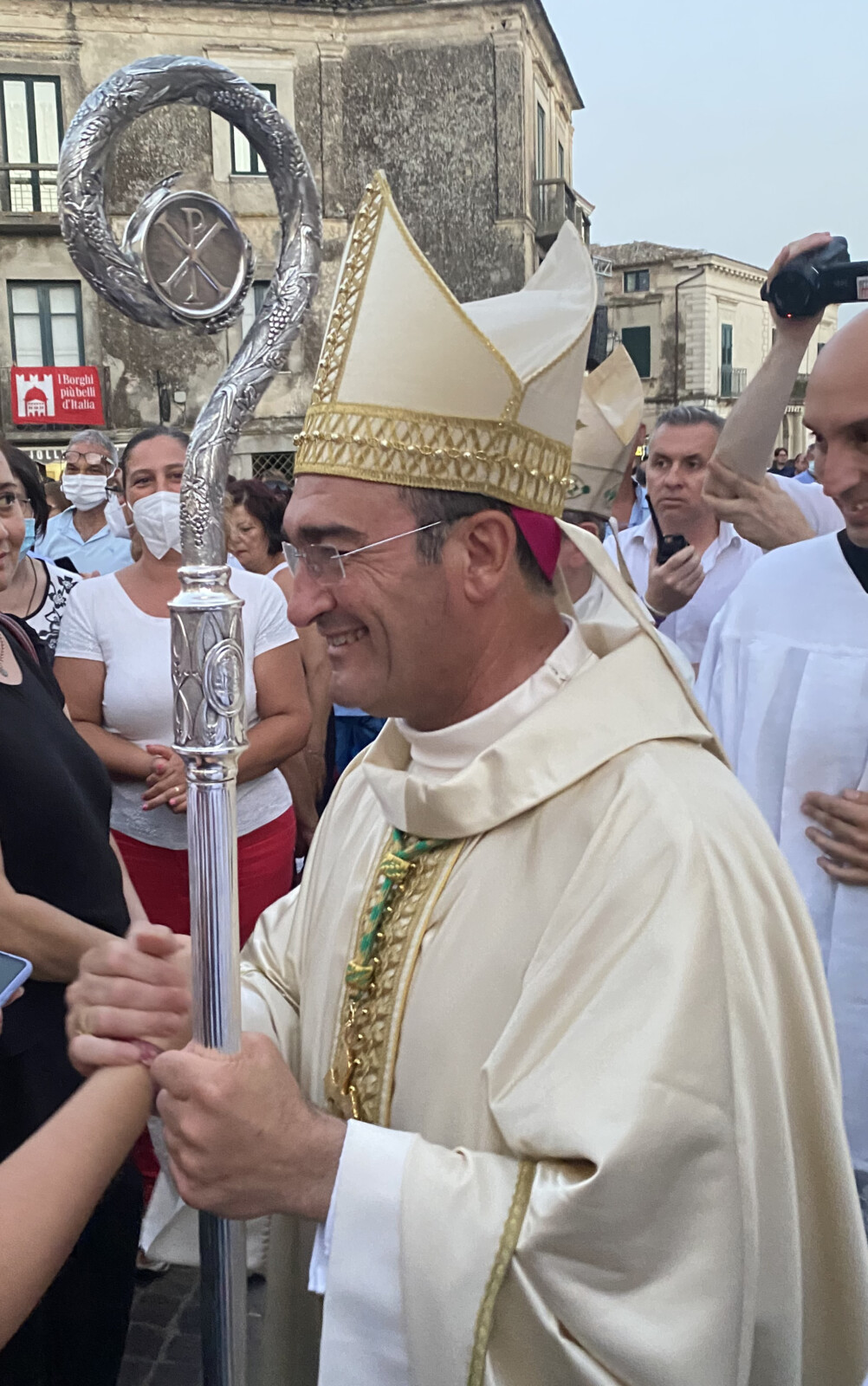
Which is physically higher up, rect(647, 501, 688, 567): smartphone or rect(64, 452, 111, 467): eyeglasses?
rect(64, 452, 111, 467): eyeglasses

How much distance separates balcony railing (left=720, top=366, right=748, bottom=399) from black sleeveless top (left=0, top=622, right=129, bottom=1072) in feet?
160

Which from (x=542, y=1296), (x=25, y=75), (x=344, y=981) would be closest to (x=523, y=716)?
(x=344, y=981)

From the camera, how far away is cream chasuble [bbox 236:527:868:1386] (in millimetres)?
1446

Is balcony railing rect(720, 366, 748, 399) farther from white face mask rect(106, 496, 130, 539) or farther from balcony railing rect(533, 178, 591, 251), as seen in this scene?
white face mask rect(106, 496, 130, 539)

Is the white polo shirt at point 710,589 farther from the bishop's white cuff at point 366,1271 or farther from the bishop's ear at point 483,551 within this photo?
the bishop's white cuff at point 366,1271

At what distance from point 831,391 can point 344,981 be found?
1.53 meters

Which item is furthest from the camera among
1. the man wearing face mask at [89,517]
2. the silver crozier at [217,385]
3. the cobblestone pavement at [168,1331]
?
the man wearing face mask at [89,517]

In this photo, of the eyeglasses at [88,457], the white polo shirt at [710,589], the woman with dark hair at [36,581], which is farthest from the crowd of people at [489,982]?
the eyeglasses at [88,457]

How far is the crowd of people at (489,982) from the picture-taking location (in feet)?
4.78

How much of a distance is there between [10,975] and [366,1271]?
0.60 metres

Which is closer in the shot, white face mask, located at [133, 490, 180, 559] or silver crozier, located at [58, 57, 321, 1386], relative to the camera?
silver crozier, located at [58, 57, 321, 1386]

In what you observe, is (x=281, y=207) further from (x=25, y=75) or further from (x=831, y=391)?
(x=25, y=75)

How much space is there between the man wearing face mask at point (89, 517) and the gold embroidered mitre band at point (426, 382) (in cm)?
499

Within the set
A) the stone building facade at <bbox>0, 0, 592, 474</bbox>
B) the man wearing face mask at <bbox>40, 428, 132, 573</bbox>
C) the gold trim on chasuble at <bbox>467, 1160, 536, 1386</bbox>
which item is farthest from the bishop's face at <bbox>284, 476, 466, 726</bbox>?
the stone building facade at <bbox>0, 0, 592, 474</bbox>
